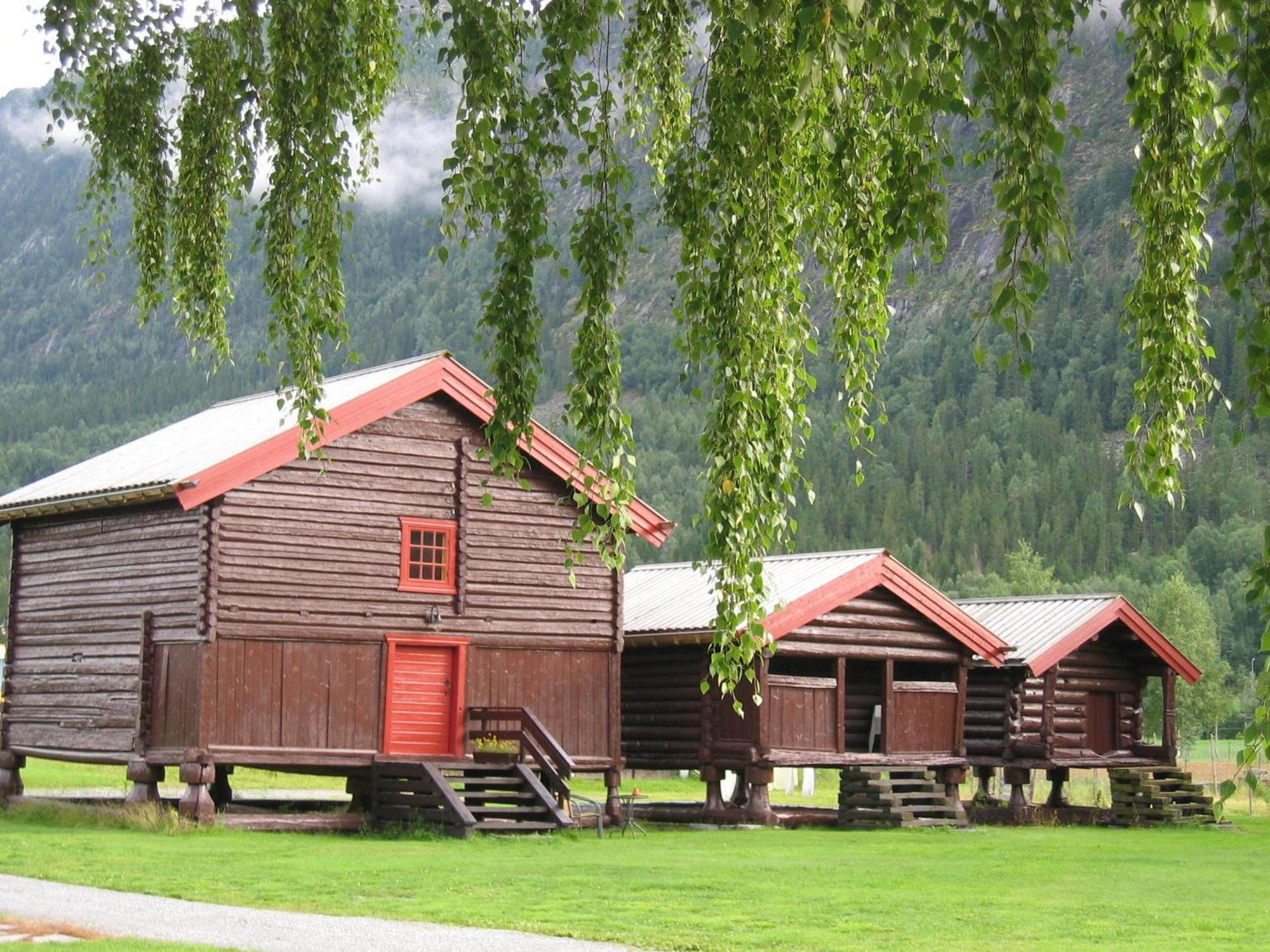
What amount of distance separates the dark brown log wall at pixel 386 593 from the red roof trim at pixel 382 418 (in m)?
0.39

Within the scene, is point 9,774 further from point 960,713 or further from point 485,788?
point 960,713

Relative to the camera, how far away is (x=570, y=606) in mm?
29484

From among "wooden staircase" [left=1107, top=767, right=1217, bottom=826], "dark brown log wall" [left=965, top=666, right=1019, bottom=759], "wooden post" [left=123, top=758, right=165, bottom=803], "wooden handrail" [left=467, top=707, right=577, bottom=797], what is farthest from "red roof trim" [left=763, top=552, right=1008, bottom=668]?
"wooden post" [left=123, top=758, right=165, bottom=803]

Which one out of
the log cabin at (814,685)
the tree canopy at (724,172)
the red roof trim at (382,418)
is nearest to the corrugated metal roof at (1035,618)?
the log cabin at (814,685)

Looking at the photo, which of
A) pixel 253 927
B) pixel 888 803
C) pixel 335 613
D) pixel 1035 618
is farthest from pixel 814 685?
pixel 253 927

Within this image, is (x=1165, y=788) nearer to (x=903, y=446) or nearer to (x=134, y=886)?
(x=134, y=886)

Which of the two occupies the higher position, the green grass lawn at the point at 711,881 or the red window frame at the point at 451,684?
the red window frame at the point at 451,684

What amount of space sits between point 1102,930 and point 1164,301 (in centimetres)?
982

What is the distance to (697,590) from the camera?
3488 centimetres

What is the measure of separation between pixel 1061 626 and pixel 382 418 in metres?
15.4

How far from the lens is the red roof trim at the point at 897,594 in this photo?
30.1 metres

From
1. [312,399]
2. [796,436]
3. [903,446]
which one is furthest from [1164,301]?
[903,446]

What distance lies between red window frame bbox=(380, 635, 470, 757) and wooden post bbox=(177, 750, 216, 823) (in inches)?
118

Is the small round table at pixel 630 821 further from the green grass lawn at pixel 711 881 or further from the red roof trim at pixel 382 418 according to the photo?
the red roof trim at pixel 382 418
